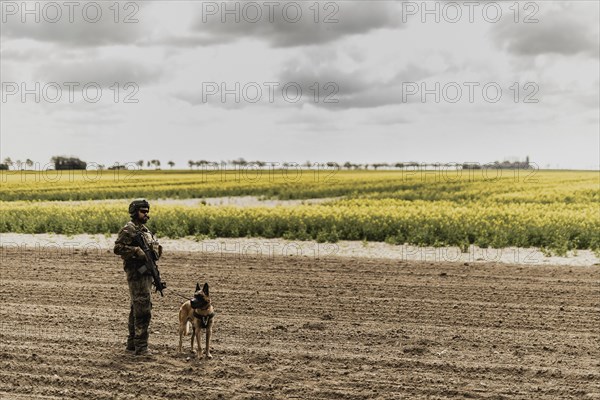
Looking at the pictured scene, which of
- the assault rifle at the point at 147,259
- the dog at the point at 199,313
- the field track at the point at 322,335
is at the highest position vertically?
the assault rifle at the point at 147,259

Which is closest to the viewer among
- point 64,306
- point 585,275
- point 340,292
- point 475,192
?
point 64,306

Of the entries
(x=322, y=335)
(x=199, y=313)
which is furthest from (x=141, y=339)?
(x=322, y=335)

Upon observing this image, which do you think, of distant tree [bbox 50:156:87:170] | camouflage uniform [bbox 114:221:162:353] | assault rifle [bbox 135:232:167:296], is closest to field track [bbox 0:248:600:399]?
camouflage uniform [bbox 114:221:162:353]

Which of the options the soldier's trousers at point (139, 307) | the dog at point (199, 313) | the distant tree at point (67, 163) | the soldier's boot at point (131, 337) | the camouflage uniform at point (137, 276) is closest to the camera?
the dog at point (199, 313)

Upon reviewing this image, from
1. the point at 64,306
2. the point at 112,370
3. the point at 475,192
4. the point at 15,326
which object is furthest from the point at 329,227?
the point at 475,192

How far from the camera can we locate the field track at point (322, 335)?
25.1 feet

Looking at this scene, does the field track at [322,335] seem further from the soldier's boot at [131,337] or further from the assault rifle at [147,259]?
the assault rifle at [147,259]

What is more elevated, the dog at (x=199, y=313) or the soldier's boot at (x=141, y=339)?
the dog at (x=199, y=313)

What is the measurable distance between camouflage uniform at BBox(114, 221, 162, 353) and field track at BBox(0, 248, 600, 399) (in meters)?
0.38

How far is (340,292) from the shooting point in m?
13.1

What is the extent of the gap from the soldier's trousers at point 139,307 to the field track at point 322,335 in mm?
279

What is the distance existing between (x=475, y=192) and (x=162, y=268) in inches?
1291

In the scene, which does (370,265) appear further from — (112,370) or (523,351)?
(112,370)

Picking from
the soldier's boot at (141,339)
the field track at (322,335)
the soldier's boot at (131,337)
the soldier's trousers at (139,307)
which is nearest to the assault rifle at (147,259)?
the soldier's trousers at (139,307)
